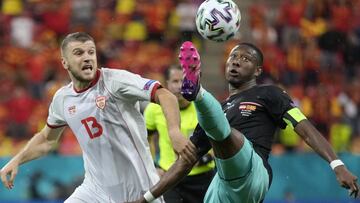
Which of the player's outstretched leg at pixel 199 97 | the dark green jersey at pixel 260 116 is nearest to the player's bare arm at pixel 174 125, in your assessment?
the player's outstretched leg at pixel 199 97

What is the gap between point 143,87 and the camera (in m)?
7.06

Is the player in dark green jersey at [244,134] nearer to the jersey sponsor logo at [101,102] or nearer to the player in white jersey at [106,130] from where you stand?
the player in white jersey at [106,130]

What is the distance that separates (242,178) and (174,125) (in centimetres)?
107

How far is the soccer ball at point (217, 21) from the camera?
7711mm

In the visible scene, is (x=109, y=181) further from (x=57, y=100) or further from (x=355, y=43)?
(x=355, y=43)

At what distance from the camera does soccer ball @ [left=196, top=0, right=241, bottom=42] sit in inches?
304

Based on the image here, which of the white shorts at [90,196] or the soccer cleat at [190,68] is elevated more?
the soccer cleat at [190,68]

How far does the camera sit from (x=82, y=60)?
739cm

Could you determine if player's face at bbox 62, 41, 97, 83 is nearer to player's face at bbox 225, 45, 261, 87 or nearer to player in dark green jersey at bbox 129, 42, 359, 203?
player in dark green jersey at bbox 129, 42, 359, 203

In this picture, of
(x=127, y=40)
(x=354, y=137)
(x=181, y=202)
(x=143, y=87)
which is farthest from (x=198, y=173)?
(x=127, y=40)

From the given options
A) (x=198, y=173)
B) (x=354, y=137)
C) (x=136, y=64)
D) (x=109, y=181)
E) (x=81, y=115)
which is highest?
(x=81, y=115)

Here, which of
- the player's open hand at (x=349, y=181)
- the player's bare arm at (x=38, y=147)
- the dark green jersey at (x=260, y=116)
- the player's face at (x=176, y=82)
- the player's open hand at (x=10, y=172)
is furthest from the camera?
the player's face at (x=176, y=82)

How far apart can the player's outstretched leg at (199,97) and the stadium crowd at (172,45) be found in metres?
9.00

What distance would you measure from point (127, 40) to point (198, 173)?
9158 mm
